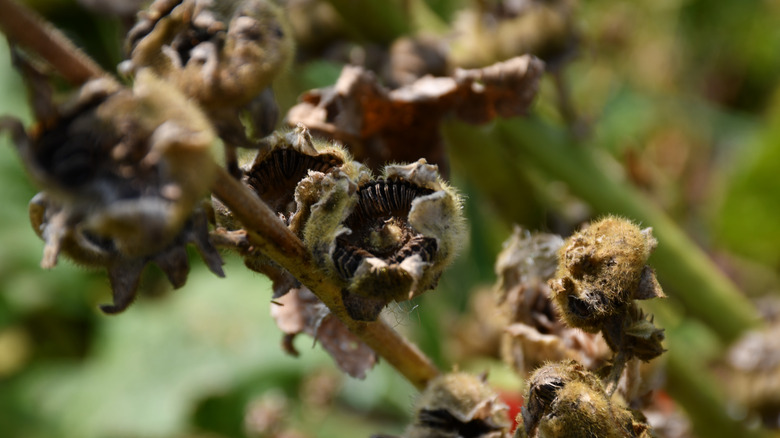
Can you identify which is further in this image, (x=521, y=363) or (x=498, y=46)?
(x=498, y=46)

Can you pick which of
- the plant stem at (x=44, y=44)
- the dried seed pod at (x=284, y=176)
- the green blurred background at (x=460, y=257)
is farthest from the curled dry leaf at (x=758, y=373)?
the plant stem at (x=44, y=44)

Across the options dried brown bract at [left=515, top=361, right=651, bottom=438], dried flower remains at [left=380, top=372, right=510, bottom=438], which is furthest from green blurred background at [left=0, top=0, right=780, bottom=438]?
dried brown bract at [left=515, top=361, right=651, bottom=438]

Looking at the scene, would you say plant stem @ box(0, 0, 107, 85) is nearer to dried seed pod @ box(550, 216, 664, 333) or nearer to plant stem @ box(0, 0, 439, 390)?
plant stem @ box(0, 0, 439, 390)

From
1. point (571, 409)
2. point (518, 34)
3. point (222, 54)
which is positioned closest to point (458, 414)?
point (571, 409)

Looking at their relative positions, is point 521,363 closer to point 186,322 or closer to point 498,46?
point 498,46

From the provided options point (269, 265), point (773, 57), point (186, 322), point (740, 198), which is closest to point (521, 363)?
point (269, 265)

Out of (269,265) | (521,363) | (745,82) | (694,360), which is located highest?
(269,265)
